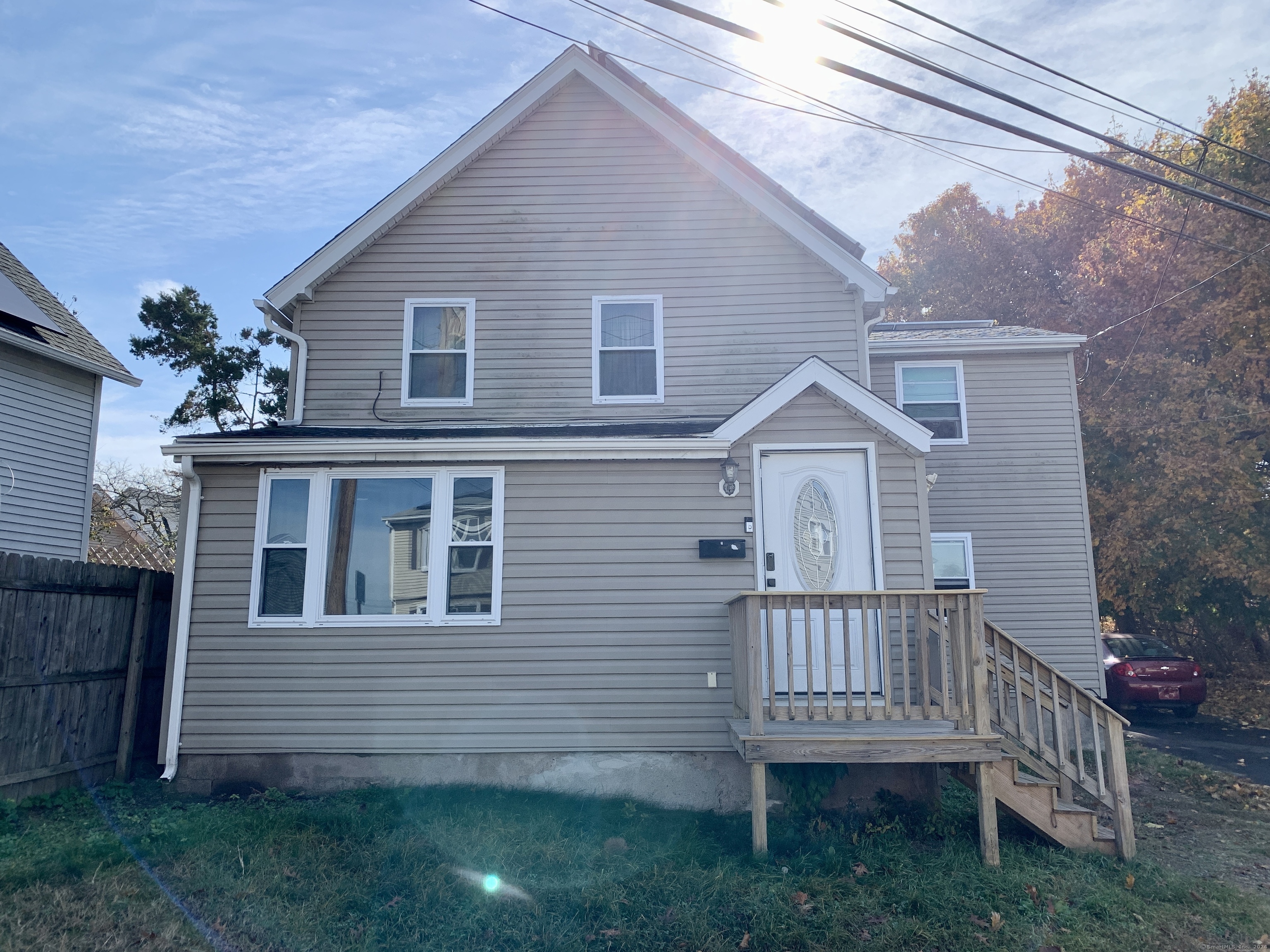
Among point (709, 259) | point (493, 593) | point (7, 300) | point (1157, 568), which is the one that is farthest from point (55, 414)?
point (1157, 568)

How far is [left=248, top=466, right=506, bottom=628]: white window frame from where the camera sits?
807cm

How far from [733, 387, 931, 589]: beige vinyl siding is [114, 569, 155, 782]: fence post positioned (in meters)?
6.02

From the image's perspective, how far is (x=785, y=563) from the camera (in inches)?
321

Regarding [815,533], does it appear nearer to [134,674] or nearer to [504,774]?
[504,774]

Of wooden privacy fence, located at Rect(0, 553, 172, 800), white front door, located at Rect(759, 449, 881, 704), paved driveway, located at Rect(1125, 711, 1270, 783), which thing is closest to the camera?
wooden privacy fence, located at Rect(0, 553, 172, 800)

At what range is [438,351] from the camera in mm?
9844

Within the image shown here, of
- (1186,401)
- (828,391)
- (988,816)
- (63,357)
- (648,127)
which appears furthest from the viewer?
(1186,401)

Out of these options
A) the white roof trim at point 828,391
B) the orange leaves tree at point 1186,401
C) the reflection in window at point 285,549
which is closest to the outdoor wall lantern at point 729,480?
the white roof trim at point 828,391

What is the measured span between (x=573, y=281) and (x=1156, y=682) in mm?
12131

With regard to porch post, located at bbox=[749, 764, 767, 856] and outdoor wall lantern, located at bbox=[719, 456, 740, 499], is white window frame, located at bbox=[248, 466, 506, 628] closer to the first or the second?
outdoor wall lantern, located at bbox=[719, 456, 740, 499]

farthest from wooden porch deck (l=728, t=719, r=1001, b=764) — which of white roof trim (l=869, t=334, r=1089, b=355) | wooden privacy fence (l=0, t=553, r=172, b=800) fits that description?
white roof trim (l=869, t=334, r=1089, b=355)

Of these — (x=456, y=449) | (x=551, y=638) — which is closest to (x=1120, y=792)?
(x=551, y=638)

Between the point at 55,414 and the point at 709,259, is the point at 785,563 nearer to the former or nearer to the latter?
the point at 709,259

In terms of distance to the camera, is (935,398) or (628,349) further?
(935,398)
